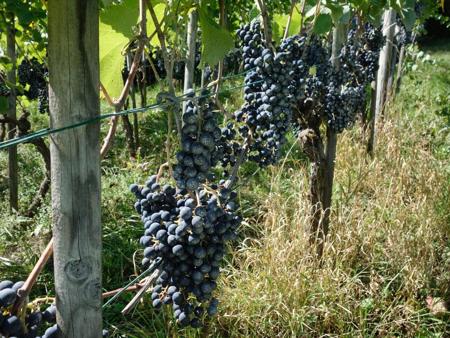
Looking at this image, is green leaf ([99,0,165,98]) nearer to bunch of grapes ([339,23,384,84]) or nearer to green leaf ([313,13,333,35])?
green leaf ([313,13,333,35])

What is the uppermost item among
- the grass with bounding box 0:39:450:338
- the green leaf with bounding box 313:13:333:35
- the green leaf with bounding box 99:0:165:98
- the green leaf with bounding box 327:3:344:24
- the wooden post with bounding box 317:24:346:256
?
the green leaf with bounding box 327:3:344:24

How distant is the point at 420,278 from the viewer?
9.20ft

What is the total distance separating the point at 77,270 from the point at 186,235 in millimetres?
354

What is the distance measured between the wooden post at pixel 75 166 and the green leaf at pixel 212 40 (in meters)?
0.37

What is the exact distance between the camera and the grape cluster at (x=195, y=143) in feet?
3.99

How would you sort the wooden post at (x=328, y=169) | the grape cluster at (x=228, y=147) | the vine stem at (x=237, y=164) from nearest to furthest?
the vine stem at (x=237, y=164), the grape cluster at (x=228, y=147), the wooden post at (x=328, y=169)

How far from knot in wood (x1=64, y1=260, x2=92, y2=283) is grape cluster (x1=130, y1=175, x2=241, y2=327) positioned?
290 mm

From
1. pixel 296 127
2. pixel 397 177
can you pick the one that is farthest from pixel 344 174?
Answer: pixel 296 127

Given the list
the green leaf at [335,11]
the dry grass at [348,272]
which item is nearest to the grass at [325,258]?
the dry grass at [348,272]

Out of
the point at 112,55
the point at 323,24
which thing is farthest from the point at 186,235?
the point at 323,24

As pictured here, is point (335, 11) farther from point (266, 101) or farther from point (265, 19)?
point (266, 101)

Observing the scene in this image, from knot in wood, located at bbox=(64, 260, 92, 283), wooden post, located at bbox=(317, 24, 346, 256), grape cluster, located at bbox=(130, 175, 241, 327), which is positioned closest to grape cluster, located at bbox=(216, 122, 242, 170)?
grape cluster, located at bbox=(130, 175, 241, 327)

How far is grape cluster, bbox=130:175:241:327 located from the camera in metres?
1.33

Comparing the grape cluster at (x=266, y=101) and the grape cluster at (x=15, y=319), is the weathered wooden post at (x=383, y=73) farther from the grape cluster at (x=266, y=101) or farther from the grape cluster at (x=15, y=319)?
the grape cluster at (x=15, y=319)
